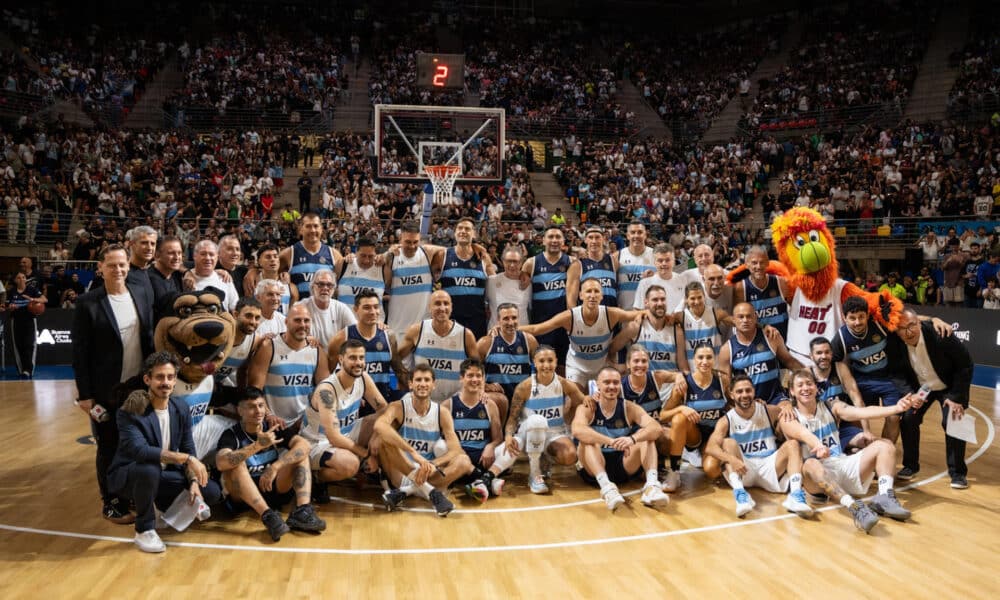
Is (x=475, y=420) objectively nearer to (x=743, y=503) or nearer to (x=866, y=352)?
(x=743, y=503)

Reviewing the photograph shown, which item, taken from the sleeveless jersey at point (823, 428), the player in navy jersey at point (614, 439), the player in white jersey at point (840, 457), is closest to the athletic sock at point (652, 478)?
the player in navy jersey at point (614, 439)

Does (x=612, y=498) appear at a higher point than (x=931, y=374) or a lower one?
lower

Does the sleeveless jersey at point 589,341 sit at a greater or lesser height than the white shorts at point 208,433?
greater

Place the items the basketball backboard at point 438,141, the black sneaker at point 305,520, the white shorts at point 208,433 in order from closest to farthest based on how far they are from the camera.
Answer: the black sneaker at point 305,520 < the white shorts at point 208,433 < the basketball backboard at point 438,141

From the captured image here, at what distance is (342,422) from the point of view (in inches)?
221

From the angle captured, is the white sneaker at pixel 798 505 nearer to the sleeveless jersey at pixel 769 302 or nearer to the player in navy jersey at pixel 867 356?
the player in navy jersey at pixel 867 356

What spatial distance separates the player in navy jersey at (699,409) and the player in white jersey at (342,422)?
2234mm

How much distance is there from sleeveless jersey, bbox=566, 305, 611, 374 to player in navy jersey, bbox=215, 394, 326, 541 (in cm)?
256

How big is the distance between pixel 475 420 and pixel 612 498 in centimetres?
121

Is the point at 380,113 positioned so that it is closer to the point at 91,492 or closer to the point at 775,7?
the point at 91,492

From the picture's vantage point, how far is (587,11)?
29.0 meters

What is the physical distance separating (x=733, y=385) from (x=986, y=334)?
27.7 ft

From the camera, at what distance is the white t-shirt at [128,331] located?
499 cm

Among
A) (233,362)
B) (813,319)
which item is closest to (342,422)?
(233,362)
